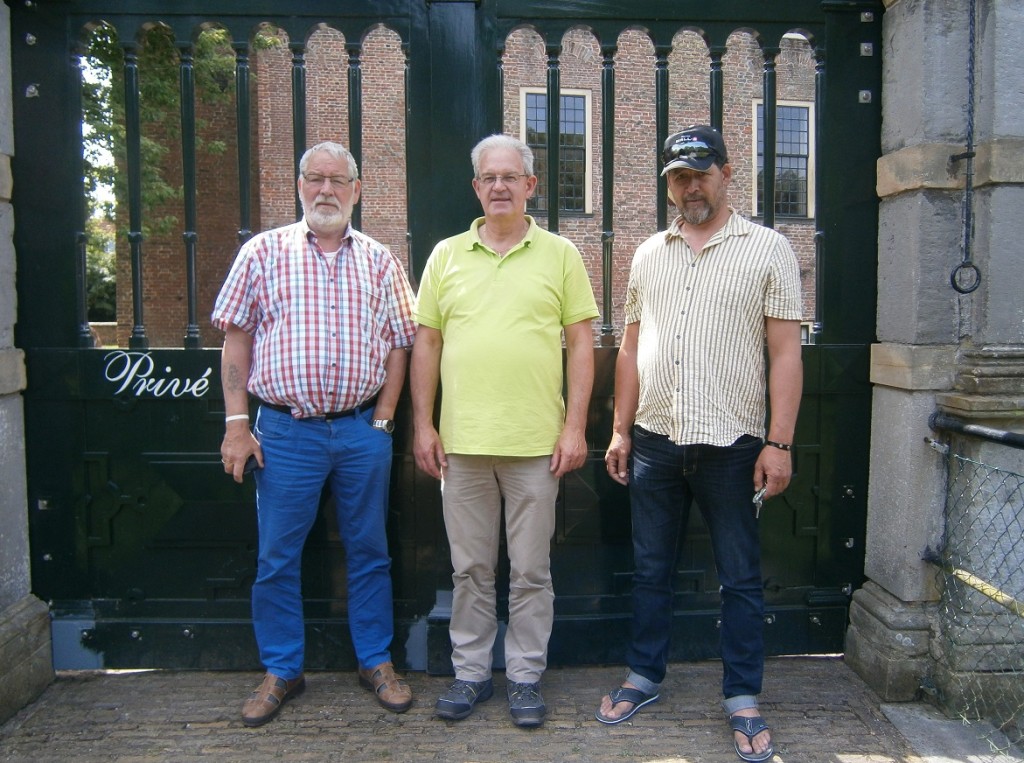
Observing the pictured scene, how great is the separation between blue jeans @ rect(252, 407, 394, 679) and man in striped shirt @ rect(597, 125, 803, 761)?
43.4 inches

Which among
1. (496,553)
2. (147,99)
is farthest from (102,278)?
(496,553)

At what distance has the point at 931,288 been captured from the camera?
3393 mm

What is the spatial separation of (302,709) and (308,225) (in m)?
1.99

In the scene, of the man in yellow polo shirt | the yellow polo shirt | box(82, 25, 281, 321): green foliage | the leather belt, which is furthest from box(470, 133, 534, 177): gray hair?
box(82, 25, 281, 321): green foliage

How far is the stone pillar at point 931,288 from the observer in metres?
3.24

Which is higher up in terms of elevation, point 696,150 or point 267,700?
point 696,150

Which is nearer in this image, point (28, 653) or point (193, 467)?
point (28, 653)

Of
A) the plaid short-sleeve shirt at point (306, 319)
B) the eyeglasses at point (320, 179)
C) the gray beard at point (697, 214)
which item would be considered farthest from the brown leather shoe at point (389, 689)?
the gray beard at point (697, 214)

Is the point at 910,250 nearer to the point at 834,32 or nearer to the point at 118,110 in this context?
the point at 834,32

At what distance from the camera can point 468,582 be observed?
332 centimetres

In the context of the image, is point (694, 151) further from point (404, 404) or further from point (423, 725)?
point (423, 725)

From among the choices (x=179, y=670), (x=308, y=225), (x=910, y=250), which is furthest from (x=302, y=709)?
(x=910, y=250)

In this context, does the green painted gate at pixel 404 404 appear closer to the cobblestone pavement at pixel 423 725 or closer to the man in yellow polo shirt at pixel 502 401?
the cobblestone pavement at pixel 423 725

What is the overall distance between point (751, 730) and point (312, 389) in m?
2.11
